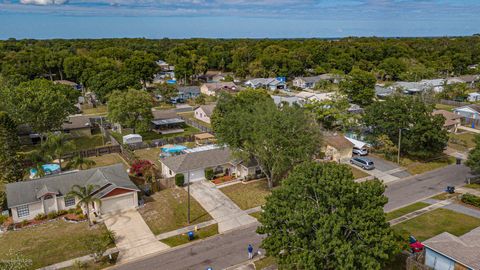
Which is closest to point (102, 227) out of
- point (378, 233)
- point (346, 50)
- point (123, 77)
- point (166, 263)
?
point (166, 263)

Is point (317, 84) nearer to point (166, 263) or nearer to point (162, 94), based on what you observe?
point (162, 94)

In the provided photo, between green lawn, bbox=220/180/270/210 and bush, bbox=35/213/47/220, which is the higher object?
bush, bbox=35/213/47/220

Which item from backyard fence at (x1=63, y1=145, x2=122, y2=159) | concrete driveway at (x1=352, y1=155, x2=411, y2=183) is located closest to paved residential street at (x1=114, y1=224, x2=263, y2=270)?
concrete driveway at (x1=352, y1=155, x2=411, y2=183)

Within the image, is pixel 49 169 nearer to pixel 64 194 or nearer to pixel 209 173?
pixel 64 194

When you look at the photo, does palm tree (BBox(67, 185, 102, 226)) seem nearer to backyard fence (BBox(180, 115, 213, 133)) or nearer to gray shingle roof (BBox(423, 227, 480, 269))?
gray shingle roof (BBox(423, 227, 480, 269))

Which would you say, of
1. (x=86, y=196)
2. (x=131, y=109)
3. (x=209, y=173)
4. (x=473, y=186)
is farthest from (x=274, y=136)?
(x=131, y=109)

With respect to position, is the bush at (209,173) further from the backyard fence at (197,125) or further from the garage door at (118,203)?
the backyard fence at (197,125)
